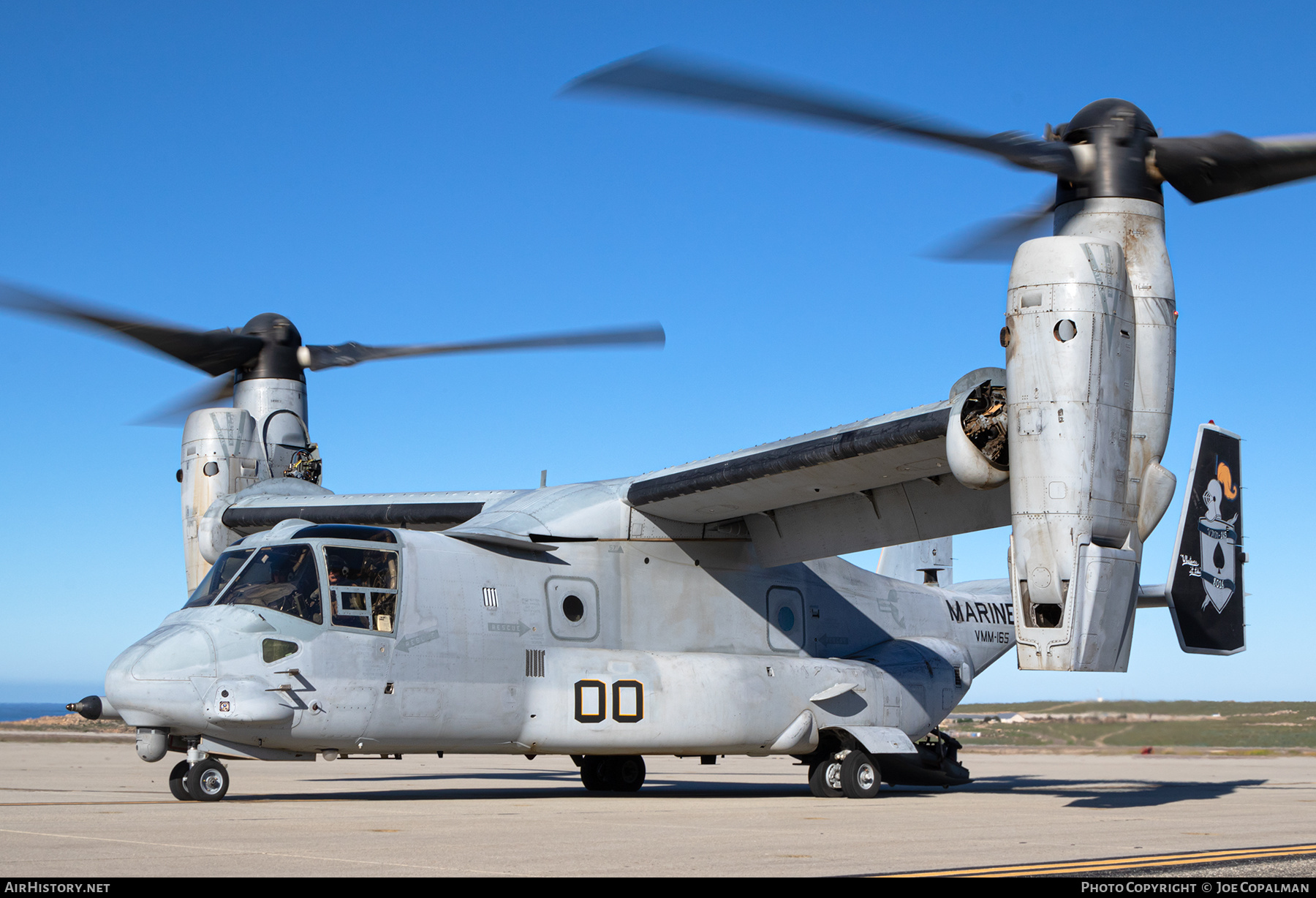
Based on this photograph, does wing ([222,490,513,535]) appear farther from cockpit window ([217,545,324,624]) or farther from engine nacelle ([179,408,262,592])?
cockpit window ([217,545,324,624])

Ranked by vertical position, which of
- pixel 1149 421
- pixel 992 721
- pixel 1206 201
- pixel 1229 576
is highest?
pixel 1206 201

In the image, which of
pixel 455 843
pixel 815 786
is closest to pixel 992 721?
pixel 815 786

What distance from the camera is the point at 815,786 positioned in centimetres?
1614

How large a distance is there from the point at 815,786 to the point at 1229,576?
5.72m

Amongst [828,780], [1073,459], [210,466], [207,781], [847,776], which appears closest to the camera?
[1073,459]

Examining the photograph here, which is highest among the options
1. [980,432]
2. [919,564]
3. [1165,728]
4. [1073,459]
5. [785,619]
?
[980,432]

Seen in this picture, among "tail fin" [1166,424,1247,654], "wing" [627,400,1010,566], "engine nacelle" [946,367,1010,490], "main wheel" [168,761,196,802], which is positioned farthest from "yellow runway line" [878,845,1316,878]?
"main wheel" [168,761,196,802]

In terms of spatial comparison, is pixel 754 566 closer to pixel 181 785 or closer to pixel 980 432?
pixel 980 432

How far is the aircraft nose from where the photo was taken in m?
12.1

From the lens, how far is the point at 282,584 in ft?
42.8

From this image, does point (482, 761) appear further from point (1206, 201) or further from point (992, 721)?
point (992, 721)

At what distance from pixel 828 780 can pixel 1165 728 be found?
2456 centimetres

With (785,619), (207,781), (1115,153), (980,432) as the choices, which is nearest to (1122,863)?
(980,432)

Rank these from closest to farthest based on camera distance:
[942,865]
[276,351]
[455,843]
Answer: [942,865] → [455,843] → [276,351]
